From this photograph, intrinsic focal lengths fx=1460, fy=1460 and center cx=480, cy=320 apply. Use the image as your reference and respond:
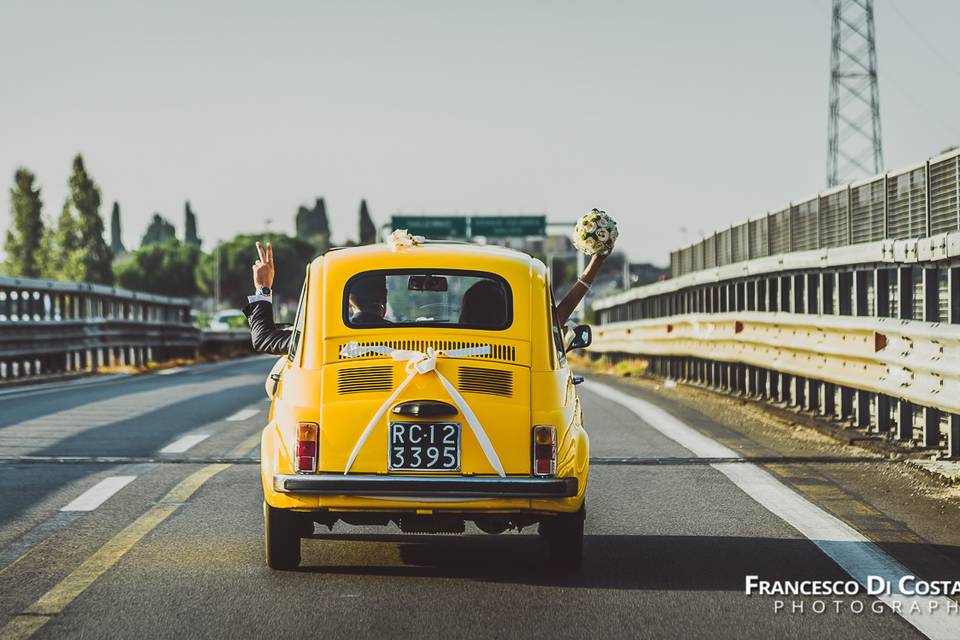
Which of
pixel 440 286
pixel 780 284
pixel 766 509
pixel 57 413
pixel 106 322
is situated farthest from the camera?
pixel 106 322

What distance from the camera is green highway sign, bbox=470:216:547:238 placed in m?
69.1

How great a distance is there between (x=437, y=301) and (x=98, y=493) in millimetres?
3093

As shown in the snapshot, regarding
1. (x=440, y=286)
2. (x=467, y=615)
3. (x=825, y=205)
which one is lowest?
(x=467, y=615)

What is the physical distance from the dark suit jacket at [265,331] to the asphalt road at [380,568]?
1.01 meters

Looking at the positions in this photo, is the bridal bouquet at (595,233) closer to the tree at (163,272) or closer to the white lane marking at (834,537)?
the white lane marking at (834,537)

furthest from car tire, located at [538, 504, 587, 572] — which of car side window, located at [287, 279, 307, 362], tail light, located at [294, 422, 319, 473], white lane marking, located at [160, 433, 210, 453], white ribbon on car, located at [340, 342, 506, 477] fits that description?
white lane marking, located at [160, 433, 210, 453]

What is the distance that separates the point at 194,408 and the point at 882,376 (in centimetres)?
825

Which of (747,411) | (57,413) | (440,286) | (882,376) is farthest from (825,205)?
(440,286)

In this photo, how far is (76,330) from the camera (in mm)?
26797

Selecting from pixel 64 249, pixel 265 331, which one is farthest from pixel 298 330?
pixel 64 249

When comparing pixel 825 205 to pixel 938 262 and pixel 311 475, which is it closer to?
pixel 938 262

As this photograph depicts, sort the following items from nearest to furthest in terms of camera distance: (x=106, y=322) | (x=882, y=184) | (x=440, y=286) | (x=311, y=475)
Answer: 1. (x=311, y=475)
2. (x=440, y=286)
3. (x=882, y=184)
4. (x=106, y=322)

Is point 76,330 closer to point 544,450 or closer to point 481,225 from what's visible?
point 544,450

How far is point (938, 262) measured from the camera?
1152cm
